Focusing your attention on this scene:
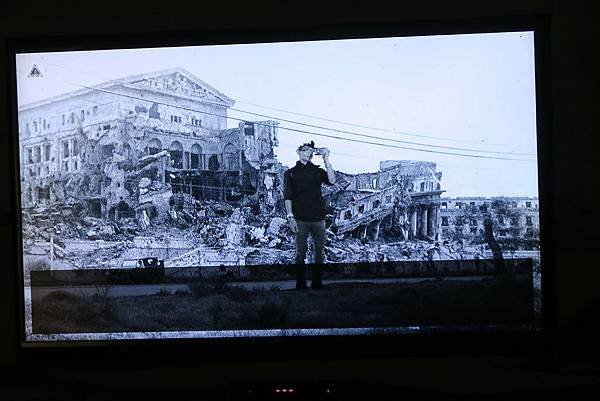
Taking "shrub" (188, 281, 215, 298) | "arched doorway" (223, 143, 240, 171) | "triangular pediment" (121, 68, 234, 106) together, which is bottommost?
"shrub" (188, 281, 215, 298)

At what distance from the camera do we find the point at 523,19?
125 inches

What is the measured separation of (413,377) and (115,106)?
1.93 metres

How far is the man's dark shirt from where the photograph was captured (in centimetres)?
324

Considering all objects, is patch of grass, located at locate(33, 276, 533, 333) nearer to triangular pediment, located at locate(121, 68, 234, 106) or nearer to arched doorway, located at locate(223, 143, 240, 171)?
arched doorway, located at locate(223, 143, 240, 171)

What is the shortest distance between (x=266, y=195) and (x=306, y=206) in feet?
0.66

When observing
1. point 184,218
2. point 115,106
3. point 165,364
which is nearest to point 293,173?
point 184,218

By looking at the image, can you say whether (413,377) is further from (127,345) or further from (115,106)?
(115,106)

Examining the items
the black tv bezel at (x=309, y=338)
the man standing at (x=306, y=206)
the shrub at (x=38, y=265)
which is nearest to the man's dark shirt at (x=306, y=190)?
the man standing at (x=306, y=206)

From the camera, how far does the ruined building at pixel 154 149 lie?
3.24 meters

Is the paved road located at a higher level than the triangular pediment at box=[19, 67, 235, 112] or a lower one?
lower

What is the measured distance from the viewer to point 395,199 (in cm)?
322

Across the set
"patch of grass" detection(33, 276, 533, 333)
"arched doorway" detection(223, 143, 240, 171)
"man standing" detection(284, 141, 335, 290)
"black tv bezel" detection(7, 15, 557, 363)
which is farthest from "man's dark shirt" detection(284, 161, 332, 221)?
"black tv bezel" detection(7, 15, 557, 363)

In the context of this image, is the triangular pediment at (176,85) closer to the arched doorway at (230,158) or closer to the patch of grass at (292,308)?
the arched doorway at (230,158)

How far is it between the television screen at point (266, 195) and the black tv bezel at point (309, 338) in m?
0.03
